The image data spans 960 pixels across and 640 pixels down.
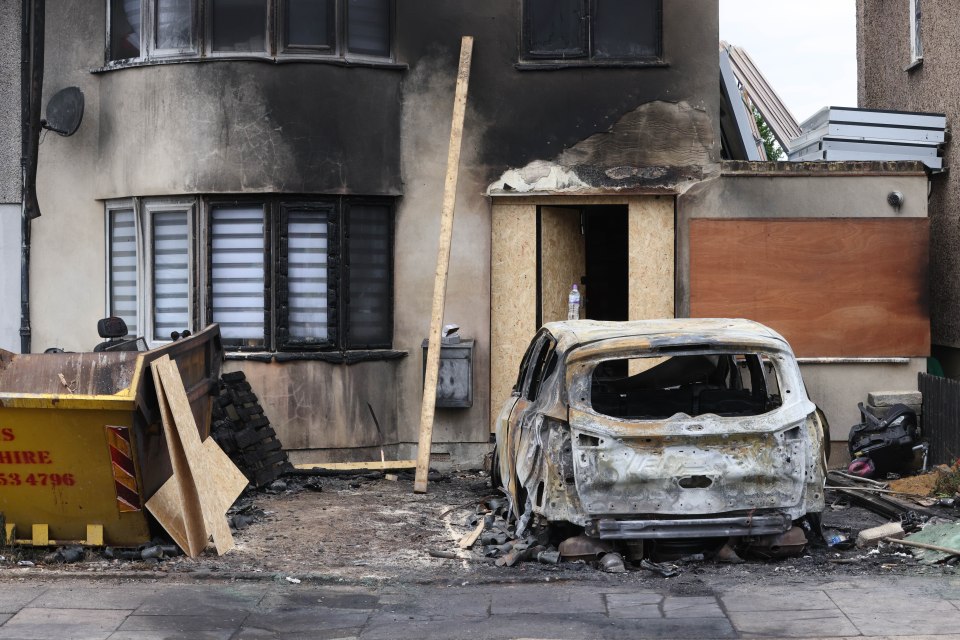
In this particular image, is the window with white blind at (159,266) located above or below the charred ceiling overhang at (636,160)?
below

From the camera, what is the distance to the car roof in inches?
303

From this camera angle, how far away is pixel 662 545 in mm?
7680

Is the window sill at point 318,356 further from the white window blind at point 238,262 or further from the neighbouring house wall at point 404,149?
the white window blind at point 238,262

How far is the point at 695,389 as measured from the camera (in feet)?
29.5

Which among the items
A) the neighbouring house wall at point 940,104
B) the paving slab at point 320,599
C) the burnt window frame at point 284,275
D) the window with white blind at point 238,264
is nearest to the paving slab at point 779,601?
the paving slab at point 320,599

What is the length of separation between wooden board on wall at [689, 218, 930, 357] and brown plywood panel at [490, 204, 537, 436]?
1.84 m

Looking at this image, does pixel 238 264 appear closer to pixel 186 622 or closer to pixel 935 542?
pixel 186 622

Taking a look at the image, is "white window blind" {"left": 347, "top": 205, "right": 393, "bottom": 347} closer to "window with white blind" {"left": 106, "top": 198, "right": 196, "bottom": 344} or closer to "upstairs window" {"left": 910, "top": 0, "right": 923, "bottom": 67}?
"window with white blind" {"left": 106, "top": 198, "right": 196, "bottom": 344}

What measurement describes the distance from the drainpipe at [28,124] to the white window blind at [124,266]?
34.1 inches

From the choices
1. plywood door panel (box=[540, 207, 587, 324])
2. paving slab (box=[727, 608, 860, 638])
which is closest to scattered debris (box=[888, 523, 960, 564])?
paving slab (box=[727, 608, 860, 638])

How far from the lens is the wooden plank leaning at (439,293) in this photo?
1107 cm

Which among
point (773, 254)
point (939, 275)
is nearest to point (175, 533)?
point (773, 254)

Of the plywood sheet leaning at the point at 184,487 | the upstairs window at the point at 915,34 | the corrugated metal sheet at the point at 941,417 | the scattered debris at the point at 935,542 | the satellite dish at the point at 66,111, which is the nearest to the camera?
the scattered debris at the point at 935,542

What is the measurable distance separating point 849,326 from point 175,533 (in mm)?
7329
